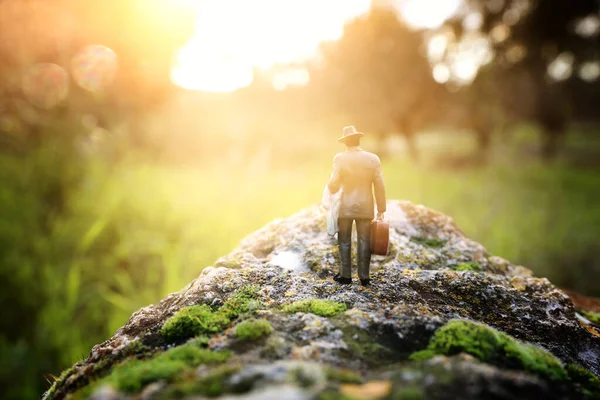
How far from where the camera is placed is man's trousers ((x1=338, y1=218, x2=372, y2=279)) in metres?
3.81

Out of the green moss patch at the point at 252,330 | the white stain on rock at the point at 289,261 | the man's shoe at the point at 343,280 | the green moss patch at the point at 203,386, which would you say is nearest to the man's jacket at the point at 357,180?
the man's shoe at the point at 343,280

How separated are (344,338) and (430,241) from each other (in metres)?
2.57

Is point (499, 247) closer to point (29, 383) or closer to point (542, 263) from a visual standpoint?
point (542, 263)

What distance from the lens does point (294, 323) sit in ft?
10.0

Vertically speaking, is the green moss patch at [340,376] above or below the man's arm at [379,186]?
below

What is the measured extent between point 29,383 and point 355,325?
8102 mm

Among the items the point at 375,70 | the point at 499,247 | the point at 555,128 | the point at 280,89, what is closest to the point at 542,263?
the point at 499,247

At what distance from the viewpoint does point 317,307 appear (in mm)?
3246

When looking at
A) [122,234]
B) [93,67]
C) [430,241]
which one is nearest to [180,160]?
[93,67]

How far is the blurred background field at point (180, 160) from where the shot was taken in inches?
358

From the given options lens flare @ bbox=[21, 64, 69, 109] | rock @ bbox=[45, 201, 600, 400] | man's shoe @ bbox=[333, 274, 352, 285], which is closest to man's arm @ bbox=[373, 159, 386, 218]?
rock @ bbox=[45, 201, 600, 400]

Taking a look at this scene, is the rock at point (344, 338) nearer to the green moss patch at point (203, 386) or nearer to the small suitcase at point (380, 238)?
the green moss patch at point (203, 386)

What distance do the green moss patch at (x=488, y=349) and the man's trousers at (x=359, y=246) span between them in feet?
3.36

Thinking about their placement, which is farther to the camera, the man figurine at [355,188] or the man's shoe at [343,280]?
the man figurine at [355,188]
